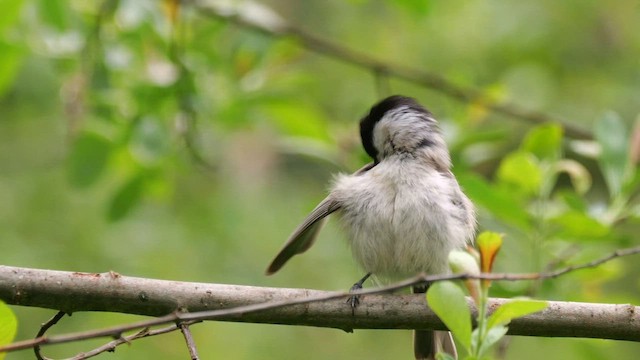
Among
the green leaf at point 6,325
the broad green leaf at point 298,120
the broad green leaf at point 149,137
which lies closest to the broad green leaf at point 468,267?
the green leaf at point 6,325

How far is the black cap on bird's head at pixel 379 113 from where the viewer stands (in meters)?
4.13

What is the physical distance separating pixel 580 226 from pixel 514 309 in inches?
65.1

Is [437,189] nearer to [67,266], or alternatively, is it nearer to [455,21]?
Result: [67,266]

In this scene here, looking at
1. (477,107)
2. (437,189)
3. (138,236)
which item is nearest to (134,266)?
(138,236)

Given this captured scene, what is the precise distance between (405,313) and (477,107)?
2649mm

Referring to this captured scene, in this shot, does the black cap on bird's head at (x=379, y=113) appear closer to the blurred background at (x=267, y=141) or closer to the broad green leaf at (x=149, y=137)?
the blurred background at (x=267, y=141)

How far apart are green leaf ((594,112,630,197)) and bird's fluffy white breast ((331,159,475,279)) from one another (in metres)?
0.76

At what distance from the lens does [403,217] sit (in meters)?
3.71

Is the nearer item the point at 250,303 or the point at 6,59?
the point at 250,303

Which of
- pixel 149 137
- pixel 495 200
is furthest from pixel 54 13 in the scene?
pixel 495 200

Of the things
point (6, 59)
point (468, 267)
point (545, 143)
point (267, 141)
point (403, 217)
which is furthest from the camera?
point (267, 141)

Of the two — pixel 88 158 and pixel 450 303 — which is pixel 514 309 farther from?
pixel 88 158

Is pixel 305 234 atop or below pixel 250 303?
atop

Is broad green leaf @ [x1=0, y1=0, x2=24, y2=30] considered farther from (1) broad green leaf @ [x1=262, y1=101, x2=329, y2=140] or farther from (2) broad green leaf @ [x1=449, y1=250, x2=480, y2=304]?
(2) broad green leaf @ [x1=449, y1=250, x2=480, y2=304]
